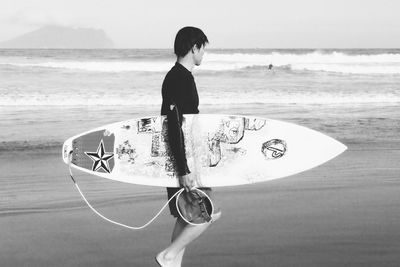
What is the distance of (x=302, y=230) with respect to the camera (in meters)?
3.97

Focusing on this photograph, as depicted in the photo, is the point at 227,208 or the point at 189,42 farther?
the point at 227,208

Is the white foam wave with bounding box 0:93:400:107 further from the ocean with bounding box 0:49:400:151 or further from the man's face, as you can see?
the man's face

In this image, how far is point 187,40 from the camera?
9.81 feet

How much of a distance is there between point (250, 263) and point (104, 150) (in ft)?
3.77

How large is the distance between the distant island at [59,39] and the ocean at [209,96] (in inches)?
2285

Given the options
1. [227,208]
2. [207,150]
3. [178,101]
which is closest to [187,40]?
[178,101]

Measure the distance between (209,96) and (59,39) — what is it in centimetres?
9422

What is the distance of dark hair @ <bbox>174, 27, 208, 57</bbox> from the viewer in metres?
2.99

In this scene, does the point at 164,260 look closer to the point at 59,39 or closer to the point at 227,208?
the point at 227,208


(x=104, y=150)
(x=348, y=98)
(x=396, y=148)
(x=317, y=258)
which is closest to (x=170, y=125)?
(x=104, y=150)

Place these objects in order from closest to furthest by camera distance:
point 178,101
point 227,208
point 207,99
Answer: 1. point 178,101
2. point 227,208
3. point 207,99

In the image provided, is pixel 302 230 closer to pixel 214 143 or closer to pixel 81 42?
pixel 214 143

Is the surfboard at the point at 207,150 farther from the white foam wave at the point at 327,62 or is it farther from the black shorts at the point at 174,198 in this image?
the white foam wave at the point at 327,62

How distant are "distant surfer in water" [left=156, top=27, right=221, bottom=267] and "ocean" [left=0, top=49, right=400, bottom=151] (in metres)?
4.65
